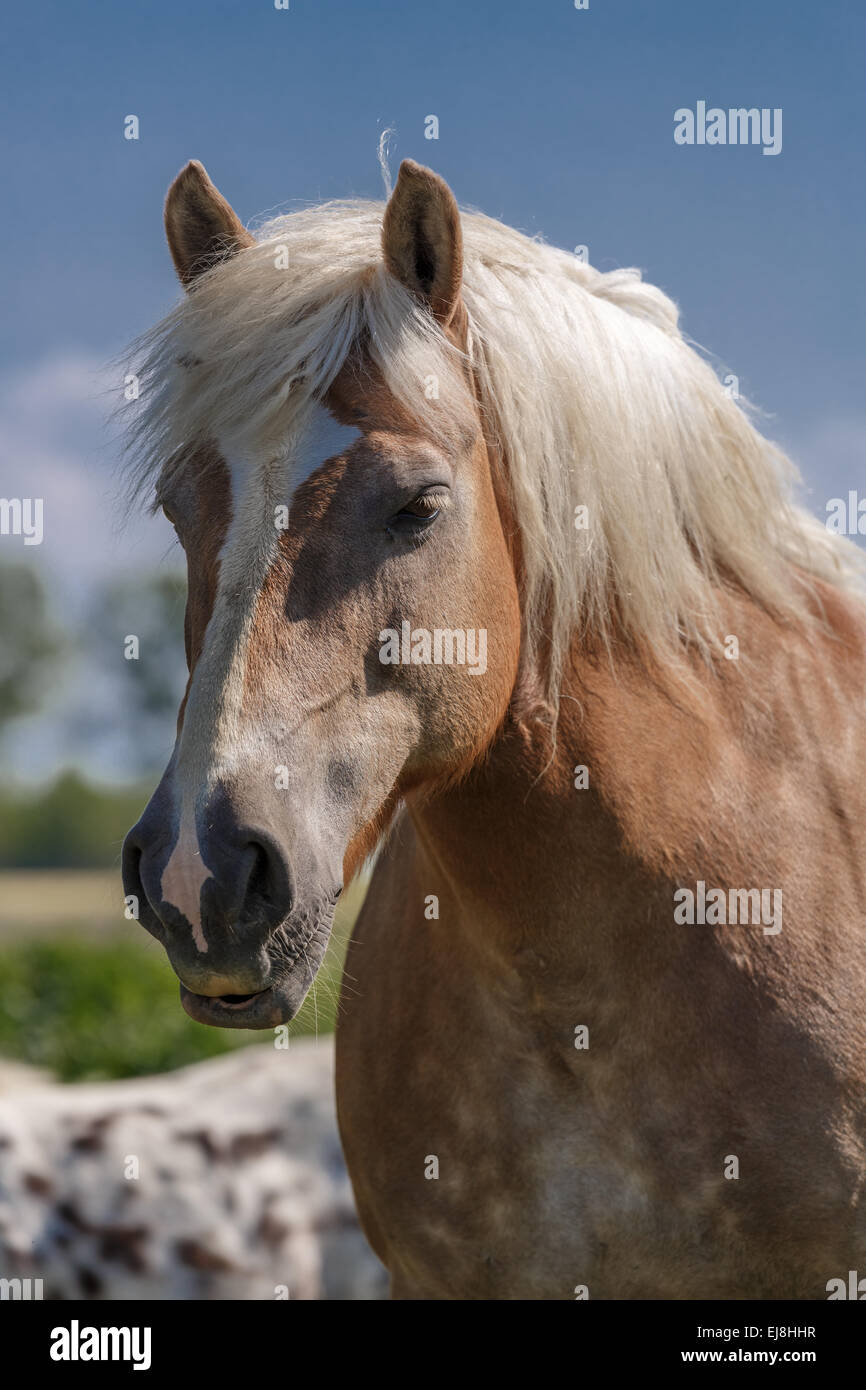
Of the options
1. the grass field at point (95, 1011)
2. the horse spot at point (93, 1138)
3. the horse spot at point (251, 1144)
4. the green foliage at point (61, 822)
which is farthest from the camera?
the green foliage at point (61, 822)

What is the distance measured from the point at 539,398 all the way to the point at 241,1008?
1438mm

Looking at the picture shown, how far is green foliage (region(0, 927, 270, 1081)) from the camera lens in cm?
887

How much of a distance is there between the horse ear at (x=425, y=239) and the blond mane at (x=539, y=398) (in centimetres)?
5

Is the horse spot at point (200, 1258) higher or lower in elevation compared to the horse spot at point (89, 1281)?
higher

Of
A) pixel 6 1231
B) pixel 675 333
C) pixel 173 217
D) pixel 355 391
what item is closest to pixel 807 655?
pixel 675 333

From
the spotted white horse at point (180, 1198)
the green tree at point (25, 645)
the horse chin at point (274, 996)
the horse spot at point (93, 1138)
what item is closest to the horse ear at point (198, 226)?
the horse chin at point (274, 996)

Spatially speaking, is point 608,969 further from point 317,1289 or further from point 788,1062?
point 317,1289

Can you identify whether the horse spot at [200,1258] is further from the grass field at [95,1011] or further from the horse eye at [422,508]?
the horse eye at [422,508]

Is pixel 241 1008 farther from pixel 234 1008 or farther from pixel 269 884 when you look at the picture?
pixel 269 884

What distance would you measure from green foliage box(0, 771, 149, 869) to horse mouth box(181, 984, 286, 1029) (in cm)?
5191

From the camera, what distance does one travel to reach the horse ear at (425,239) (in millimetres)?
2531

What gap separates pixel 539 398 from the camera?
2.74 metres

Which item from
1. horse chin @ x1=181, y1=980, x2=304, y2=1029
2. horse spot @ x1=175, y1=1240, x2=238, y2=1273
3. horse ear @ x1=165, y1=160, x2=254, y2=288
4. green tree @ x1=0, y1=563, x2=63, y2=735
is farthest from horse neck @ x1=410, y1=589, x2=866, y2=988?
green tree @ x1=0, y1=563, x2=63, y2=735

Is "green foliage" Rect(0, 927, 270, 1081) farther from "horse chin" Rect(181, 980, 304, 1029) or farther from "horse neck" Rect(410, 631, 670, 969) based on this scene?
"horse chin" Rect(181, 980, 304, 1029)
